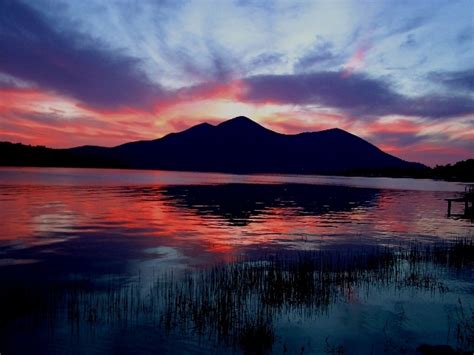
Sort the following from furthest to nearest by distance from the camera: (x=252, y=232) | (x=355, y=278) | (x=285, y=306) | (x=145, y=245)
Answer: (x=252, y=232) → (x=145, y=245) → (x=355, y=278) → (x=285, y=306)

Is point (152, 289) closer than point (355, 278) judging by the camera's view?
Yes

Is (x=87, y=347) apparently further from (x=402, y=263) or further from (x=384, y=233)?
(x=384, y=233)

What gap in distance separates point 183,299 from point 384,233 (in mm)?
32960

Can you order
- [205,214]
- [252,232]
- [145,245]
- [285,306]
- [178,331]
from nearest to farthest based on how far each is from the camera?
[178,331], [285,306], [145,245], [252,232], [205,214]

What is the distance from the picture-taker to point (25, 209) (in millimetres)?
55531

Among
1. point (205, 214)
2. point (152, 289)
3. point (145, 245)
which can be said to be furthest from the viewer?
point (205, 214)

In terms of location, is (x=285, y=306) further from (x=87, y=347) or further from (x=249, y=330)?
(x=87, y=347)

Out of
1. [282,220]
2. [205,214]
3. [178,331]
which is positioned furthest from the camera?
[205,214]

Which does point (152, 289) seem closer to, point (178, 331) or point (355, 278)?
point (178, 331)

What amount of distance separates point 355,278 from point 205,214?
3932cm

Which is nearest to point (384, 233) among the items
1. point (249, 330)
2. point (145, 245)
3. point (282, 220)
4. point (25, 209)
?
point (282, 220)

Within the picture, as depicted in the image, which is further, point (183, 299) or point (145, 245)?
point (145, 245)

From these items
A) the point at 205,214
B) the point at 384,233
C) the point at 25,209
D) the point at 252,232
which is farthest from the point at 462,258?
the point at 25,209

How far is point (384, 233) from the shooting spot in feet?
147
